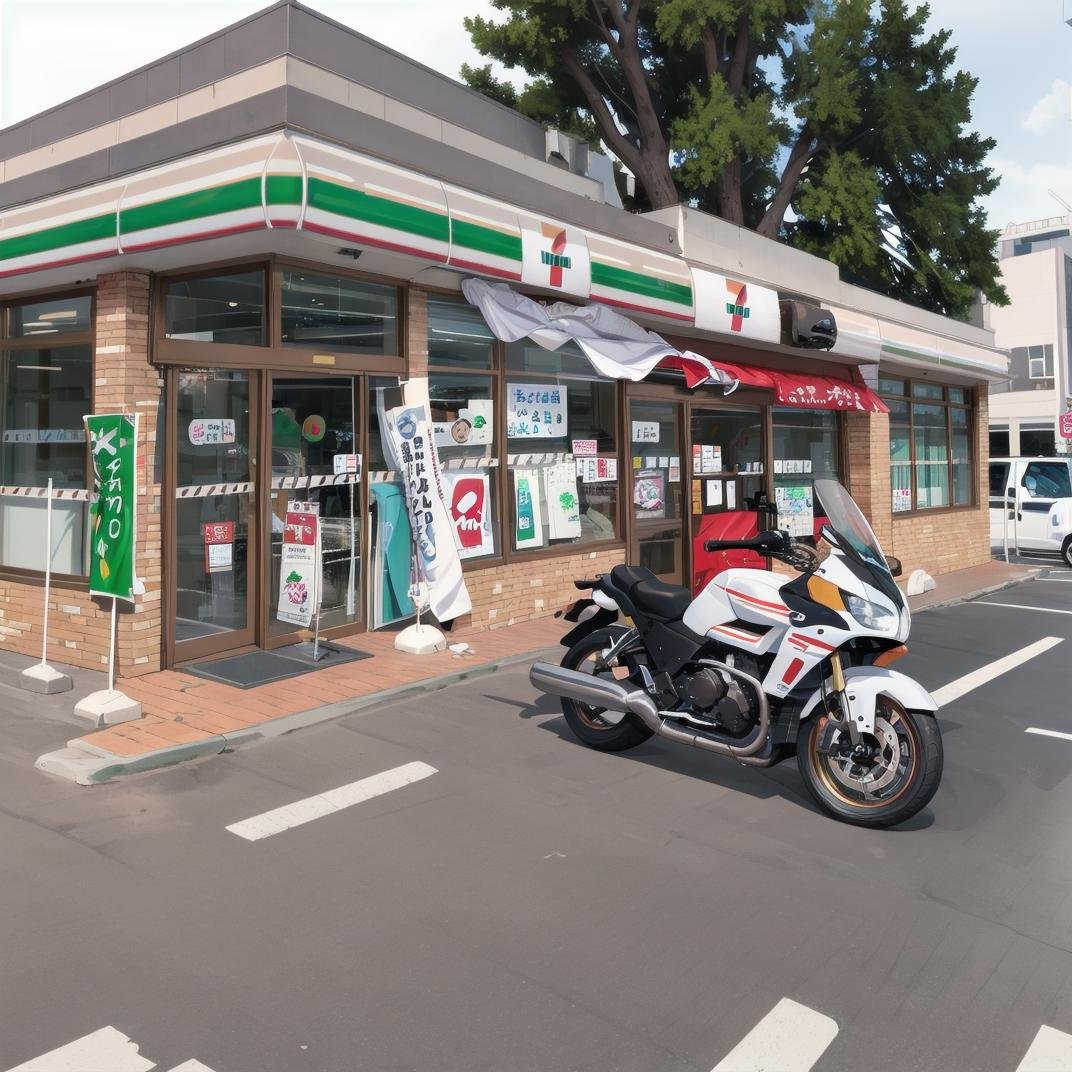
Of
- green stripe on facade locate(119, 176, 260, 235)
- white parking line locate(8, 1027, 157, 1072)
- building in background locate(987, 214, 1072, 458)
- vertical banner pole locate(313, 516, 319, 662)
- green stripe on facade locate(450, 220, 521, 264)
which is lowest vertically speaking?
white parking line locate(8, 1027, 157, 1072)

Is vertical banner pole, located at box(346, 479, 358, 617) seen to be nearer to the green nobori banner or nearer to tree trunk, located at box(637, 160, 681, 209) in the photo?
the green nobori banner

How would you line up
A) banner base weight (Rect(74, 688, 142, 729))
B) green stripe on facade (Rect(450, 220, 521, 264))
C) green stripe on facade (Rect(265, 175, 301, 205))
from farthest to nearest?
green stripe on facade (Rect(450, 220, 521, 264))
green stripe on facade (Rect(265, 175, 301, 205))
banner base weight (Rect(74, 688, 142, 729))

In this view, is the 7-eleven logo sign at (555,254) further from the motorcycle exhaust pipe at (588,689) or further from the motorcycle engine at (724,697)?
the motorcycle engine at (724,697)

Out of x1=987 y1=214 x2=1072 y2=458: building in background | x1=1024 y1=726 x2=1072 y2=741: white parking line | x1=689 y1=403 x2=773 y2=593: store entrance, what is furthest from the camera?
x1=987 y1=214 x2=1072 y2=458: building in background

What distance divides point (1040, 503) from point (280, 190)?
56.2ft

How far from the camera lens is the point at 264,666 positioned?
757cm

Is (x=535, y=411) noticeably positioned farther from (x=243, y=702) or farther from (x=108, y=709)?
(x=108, y=709)

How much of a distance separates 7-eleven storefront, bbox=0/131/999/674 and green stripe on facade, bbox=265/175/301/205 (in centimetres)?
1

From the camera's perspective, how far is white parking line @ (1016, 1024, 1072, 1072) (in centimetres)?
299

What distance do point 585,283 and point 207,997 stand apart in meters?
7.37

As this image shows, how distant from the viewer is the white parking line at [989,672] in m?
7.66

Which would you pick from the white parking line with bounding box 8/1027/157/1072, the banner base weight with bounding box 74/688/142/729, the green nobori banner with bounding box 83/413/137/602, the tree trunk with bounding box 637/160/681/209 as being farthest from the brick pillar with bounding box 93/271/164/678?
the tree trunk with bounding box 637/160/681/209

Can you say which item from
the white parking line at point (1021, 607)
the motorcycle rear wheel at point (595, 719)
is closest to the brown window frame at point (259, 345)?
the motorcycle rear wheel at point (595, 719)

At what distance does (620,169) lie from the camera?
26594 millimetres
